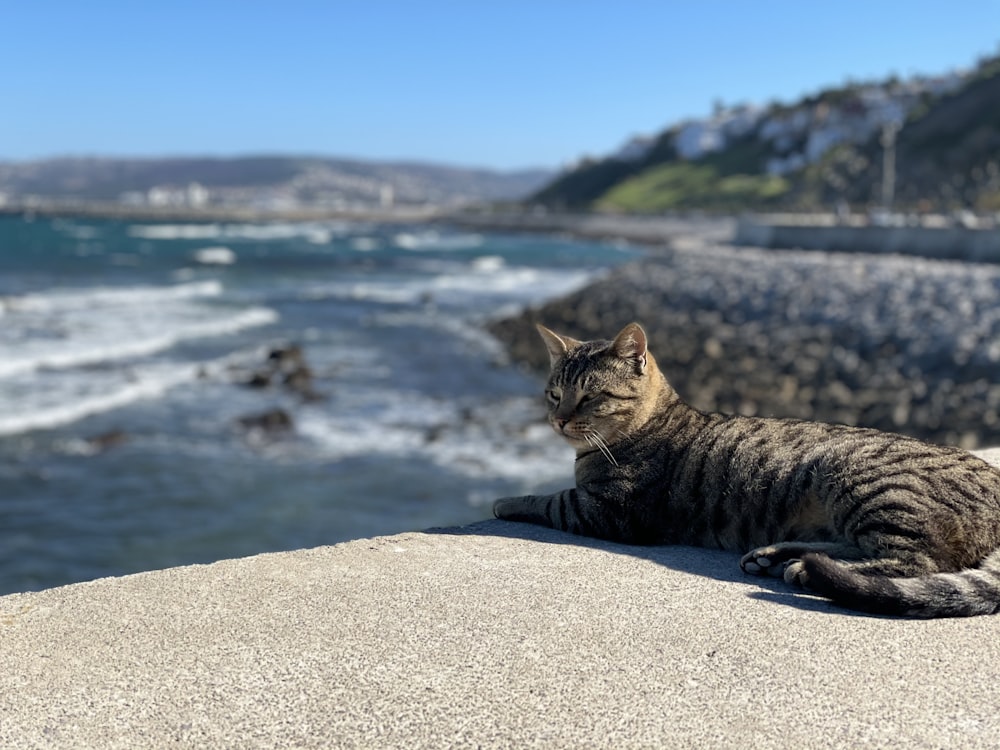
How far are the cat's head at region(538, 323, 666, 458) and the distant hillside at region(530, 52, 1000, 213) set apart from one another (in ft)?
125

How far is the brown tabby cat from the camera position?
3590 mm

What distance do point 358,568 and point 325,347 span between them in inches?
800

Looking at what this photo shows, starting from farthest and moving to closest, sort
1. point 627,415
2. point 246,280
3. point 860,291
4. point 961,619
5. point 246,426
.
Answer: point 246,280 < point 860,291 < point 246,426 < point 627,415 < point 961,619

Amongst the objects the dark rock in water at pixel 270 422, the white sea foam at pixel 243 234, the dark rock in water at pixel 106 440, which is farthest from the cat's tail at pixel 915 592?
the white sea foam at pixel 243 234

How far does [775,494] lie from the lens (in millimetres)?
4176

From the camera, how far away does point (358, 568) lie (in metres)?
3.90

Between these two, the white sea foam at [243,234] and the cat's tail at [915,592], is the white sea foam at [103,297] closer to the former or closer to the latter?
the cat's tail at [915,592]

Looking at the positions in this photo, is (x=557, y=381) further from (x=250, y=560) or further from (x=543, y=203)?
(x=543, y=203)

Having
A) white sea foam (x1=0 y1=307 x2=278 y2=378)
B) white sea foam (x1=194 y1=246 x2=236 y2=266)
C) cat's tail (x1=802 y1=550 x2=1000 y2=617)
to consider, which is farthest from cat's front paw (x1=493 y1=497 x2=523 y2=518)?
white sea foam (x1=194 y1=246 x2=236 y2=266)

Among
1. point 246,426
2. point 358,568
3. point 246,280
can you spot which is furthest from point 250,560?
point 246,280

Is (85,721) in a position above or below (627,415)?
below

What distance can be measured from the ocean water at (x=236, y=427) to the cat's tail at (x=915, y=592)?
22.7ft

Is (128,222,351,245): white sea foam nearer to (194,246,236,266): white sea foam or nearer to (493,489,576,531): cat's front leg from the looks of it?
(194,246,236,266): white sea foam

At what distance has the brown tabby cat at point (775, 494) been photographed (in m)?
3.59
